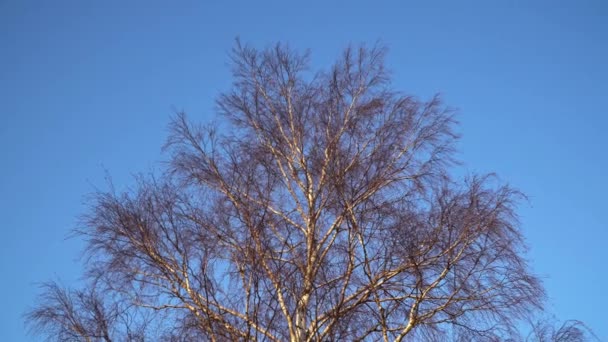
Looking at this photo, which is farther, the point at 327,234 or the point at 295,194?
the point at 295,194

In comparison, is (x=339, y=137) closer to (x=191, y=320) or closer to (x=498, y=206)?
(x=498, y=206)

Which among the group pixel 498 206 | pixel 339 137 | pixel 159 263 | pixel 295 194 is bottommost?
pixel 159 263

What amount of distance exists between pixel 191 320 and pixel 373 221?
2365 mm

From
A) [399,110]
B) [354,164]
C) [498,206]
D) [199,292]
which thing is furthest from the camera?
[399,110]

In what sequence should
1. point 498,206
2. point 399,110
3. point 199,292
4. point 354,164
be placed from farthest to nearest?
1. point 399,110
2. point 354,164
3. point 498,206
4. point 199,292

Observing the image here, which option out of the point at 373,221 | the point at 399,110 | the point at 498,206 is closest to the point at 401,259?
the point at 373,221

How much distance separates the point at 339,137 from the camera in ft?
37.9

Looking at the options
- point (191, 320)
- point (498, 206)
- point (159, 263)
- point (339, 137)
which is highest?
point (339, 137)

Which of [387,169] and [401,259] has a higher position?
[387,169]

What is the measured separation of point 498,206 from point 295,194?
2.69 metres

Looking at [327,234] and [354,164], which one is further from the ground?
[354,164]

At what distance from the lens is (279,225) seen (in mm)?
11180

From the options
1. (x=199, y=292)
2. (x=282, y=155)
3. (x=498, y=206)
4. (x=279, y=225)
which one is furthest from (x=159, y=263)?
(x=498, y=206)

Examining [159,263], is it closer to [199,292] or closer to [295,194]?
[199,292]
